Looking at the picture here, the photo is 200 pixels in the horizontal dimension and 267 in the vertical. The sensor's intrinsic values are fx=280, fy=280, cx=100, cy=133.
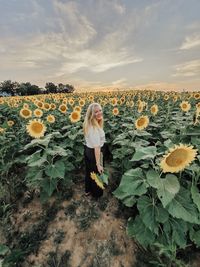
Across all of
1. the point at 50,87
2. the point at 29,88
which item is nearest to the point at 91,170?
the point at 50,87

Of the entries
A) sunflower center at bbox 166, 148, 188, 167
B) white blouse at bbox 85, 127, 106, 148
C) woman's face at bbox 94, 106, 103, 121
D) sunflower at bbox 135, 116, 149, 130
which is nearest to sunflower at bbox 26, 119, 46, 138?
white blouse at bbox 85, 127, 106, 148

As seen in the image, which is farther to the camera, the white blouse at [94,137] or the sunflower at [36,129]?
the sunflower at [36,129]

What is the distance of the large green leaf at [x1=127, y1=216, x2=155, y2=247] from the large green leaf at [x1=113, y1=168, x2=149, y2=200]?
1.61 feet

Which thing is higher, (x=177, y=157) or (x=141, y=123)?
(x=177, y=157)

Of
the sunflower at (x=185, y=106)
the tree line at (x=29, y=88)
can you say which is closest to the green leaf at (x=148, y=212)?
the sunflower at (x=185, y=106)

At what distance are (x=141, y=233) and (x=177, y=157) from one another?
137 cm

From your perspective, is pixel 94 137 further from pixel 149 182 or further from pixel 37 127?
pixel 149 182

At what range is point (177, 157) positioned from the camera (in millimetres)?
2738

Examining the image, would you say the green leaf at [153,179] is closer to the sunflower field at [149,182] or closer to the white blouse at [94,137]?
the sunflower field at [149,182]

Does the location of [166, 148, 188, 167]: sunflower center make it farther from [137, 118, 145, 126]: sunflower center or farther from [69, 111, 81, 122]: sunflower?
[69, 111, 81, 122]: sunflower

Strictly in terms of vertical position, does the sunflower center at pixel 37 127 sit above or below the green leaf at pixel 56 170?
above

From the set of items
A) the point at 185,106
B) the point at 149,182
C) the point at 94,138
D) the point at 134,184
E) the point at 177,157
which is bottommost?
the point at 134,184

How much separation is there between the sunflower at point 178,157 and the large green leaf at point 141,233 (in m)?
1.19

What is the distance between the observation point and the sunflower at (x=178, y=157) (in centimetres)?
267
